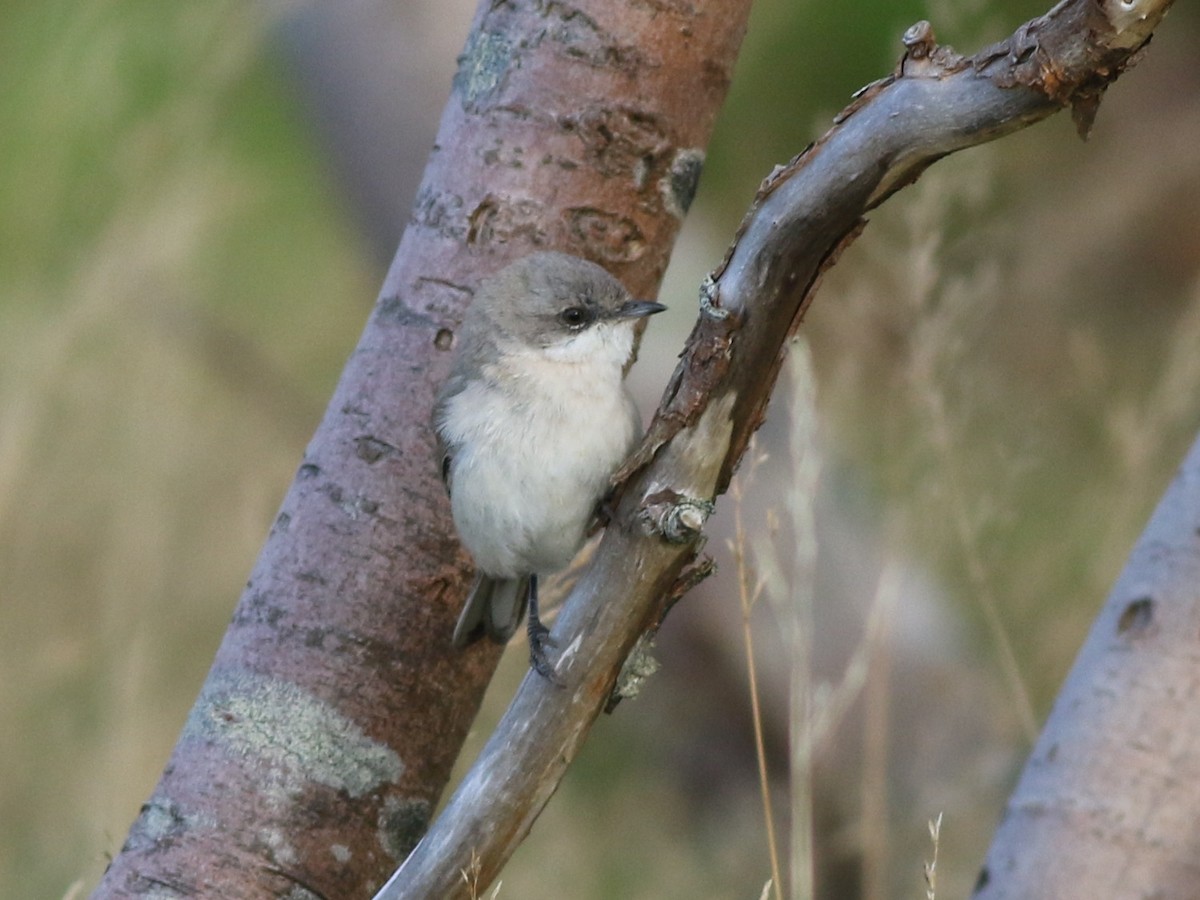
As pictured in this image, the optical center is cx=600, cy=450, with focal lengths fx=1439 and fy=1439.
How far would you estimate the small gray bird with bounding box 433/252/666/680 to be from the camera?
2881 mm

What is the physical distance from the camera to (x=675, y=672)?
6359 millimetres

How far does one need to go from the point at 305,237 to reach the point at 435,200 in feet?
20.0

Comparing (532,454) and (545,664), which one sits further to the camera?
(532,454)

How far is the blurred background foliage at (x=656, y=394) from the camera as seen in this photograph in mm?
5044

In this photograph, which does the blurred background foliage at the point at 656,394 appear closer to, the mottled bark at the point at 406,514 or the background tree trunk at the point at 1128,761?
the background tree trunk at the point at 1128,761

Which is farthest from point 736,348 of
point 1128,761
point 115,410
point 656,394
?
point 115,410

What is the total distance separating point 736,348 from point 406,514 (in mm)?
1072

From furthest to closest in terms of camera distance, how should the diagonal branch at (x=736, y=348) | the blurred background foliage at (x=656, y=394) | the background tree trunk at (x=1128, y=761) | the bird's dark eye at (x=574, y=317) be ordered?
the blurred background foliage at (x=656, y=394) → the bird's dark eye at (x=574, y=317) → the background tree trunk at (x=1128, y=761) → the diagonal branch at (x=736, y=348)

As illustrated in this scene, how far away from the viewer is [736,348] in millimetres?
2287

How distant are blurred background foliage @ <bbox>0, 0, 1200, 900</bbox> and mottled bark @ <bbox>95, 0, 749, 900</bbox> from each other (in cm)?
87

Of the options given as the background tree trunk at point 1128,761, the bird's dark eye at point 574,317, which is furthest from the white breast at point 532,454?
the background tree trunk at point 1128,761

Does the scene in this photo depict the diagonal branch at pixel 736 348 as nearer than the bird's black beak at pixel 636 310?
Yes

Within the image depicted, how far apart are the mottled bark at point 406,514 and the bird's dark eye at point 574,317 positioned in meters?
0.16

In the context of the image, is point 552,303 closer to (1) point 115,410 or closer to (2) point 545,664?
(2) point 545,664
